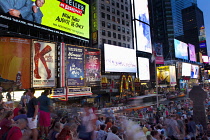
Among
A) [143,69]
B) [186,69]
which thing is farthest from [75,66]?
[186,69]

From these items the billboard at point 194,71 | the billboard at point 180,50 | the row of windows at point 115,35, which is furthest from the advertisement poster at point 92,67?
the billboard at point 194,71

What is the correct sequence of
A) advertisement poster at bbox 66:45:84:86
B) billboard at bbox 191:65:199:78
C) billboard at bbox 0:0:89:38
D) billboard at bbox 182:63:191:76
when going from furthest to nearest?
billboard at bbox 191:65:199:78 → billboard at bbox 182:63:191:76 → advertisement poster at bbox 66:45:84:86 → billboard at bbox 0:0:89:38

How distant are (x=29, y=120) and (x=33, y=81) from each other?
24.1 m

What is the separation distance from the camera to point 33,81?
27.9m

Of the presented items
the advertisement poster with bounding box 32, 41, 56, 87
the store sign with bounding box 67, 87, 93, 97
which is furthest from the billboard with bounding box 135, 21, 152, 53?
the advertisement poster with bounding box 32, 41, 56, 87

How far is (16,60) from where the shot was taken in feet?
86.2

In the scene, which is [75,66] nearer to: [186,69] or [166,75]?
[166,75]

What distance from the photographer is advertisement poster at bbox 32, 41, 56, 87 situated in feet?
93.6

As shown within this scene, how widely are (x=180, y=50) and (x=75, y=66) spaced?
56.9 metres

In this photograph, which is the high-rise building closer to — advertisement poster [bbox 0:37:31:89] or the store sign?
the store sign

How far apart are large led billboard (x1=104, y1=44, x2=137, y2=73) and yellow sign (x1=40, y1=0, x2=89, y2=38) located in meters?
7.96

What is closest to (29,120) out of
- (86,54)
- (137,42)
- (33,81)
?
(33,81)

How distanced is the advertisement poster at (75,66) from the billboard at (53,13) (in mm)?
3960

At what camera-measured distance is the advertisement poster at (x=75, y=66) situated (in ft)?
108
